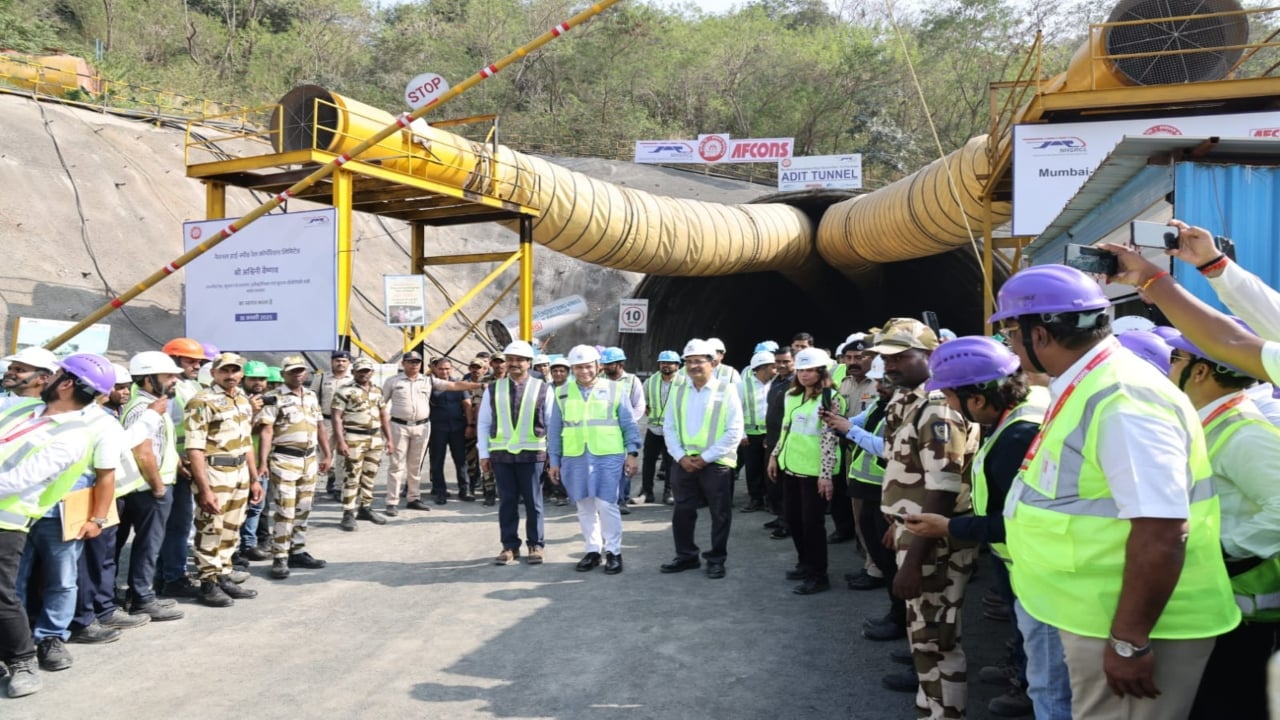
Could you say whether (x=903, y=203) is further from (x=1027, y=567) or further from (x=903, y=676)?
(x=1027, y=567)

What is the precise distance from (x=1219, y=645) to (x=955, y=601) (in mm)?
1458

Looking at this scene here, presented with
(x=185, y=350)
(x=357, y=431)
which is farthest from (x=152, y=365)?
(x=357, y=431)

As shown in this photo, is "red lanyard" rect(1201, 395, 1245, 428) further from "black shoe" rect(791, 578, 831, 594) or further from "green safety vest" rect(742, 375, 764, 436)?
"green safety vest" rect(742, 375, 764, 436)

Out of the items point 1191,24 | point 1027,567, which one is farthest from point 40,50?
point 1027,567

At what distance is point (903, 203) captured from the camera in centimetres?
1346

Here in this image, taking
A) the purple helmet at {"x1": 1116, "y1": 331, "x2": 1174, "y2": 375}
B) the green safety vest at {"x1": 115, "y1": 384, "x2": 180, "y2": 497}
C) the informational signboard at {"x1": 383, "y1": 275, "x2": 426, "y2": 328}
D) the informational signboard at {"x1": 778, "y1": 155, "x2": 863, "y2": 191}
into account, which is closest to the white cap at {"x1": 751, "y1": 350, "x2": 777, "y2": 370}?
the informational signboard at {"x1": 383, "y1": 275, "x2": 426, "y2": 328}

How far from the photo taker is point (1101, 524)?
2.14m

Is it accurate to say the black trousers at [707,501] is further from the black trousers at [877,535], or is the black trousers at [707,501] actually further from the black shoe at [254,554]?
the black shoe at [254,554]

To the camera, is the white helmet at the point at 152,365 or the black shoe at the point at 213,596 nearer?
the white helmet at the point at 152,365

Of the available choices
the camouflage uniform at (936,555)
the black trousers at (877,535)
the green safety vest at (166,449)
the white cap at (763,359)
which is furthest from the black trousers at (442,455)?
the camouflage uniform at (936,555)

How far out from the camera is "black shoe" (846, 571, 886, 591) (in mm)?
6258

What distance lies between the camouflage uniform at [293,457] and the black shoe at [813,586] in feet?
13.2

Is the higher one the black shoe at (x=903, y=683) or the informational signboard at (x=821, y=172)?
the informational signboard at (x=821, y=172)

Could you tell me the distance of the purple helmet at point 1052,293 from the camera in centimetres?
231
